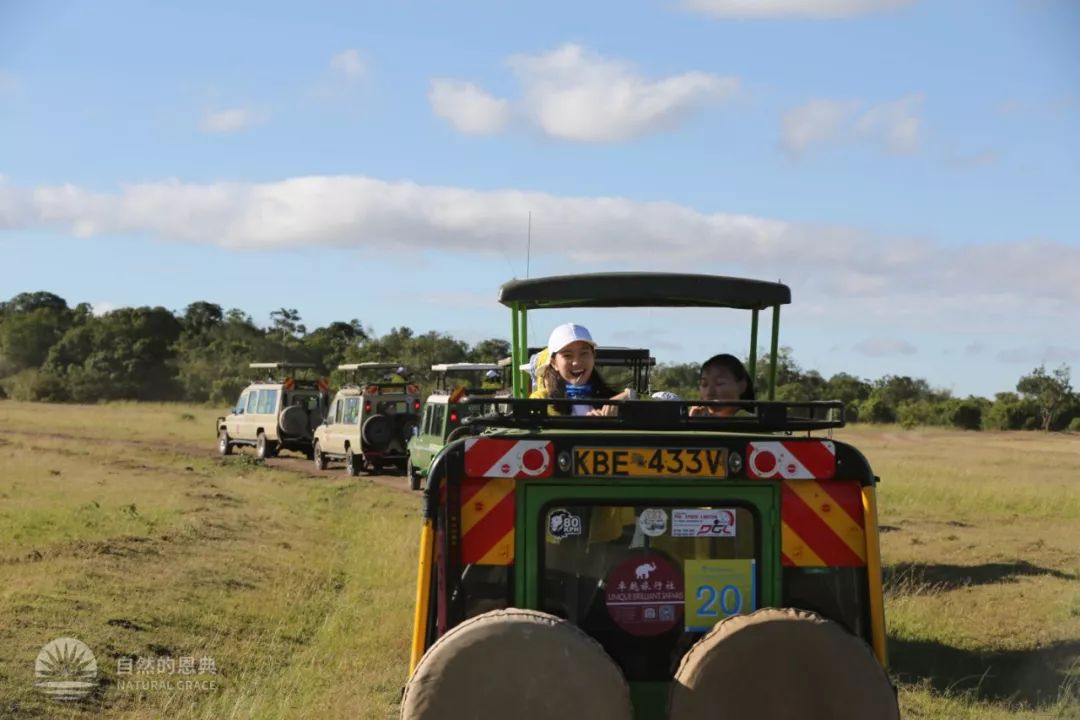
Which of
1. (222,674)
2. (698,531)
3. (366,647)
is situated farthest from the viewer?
(366,647)

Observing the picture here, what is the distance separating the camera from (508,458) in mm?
5238

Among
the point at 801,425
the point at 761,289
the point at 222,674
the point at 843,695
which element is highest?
the point at 761,289

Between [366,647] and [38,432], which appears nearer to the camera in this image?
A: [366,647]

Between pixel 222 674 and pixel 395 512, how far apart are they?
431 inches

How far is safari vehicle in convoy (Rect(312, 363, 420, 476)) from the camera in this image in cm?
2800

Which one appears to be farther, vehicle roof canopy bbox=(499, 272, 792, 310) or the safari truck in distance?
the safari truck in distance

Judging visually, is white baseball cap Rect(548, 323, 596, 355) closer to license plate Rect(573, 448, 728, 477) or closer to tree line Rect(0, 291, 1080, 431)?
license plate Rect(573, 448, 728, 477)

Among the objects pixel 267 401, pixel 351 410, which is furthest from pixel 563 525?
pixel 267 401

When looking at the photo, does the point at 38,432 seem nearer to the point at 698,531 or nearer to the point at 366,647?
the point at 366,647

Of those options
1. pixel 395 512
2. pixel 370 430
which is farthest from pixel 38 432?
pixel 395 512

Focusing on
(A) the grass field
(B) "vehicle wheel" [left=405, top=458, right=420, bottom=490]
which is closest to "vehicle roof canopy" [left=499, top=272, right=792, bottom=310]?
(A) the grass field

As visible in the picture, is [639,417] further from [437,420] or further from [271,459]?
[271,459]

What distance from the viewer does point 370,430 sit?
28.0 metres

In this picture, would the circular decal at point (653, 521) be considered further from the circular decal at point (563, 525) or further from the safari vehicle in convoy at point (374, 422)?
the safari vehicle in convoy at point (374, 422)
